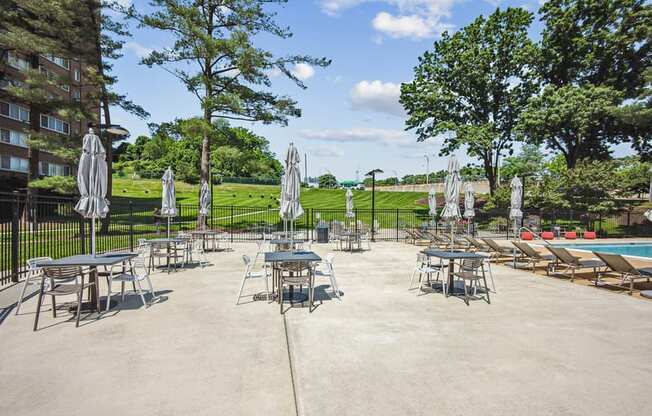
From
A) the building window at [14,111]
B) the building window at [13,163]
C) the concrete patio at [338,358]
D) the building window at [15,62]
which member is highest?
the building window at [15,62]

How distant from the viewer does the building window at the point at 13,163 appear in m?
30.5

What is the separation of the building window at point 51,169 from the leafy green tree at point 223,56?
74.2ft

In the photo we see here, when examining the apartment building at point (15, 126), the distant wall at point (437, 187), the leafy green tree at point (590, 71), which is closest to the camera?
the leafy green tree at point (590, 71)

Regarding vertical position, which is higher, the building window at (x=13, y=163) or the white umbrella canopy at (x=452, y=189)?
the building window at (x=13, y=163)

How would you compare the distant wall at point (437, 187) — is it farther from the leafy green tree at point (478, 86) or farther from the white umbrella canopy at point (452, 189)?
the white umbrella canopy at point (452, 189)

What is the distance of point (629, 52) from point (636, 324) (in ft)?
98.1

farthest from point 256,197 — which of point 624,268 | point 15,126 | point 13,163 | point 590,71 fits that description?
point 624,268

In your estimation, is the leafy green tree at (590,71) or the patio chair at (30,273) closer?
the patio chair at (30,273)

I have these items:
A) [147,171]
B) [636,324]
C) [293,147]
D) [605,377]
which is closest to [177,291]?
[293,147]

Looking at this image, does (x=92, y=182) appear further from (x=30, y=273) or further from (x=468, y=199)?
(x=468, y=199)

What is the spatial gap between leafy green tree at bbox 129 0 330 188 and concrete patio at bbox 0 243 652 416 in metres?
15.5

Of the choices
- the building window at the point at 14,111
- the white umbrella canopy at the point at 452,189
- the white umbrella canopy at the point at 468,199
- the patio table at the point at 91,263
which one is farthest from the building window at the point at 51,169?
the white umbrella canopy at the point at 452,189

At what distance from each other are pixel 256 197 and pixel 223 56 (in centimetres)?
3517

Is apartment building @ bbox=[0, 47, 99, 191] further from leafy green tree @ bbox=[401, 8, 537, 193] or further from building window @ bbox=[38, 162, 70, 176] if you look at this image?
leafy green tree @ bbox=[401, 8, 537, 193]
